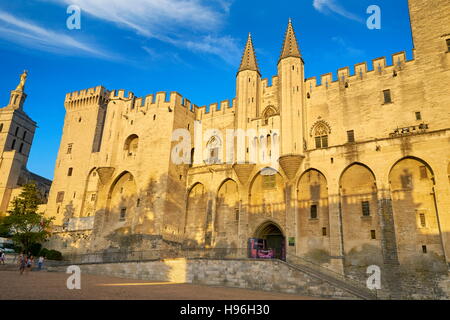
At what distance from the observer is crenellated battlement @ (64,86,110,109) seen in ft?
139

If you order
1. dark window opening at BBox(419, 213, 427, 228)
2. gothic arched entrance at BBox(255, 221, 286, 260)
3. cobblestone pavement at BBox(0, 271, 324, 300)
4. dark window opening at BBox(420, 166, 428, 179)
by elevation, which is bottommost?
cobblestone pavement at BBox(0, 271, 324, 300)

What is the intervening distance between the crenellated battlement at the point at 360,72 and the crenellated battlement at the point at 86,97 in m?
26.7

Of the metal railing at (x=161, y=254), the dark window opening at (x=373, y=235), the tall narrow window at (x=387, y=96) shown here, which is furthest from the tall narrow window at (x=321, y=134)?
the metal railing at (x=161, y=254)

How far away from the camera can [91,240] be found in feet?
98.3

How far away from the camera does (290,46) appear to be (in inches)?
1089

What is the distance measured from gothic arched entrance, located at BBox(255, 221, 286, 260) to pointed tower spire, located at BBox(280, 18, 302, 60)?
13.2 m

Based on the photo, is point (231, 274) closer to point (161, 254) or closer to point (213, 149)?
point (161, 254)

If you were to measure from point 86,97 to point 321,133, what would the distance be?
1199 inches

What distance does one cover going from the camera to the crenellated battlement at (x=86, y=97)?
139 ft

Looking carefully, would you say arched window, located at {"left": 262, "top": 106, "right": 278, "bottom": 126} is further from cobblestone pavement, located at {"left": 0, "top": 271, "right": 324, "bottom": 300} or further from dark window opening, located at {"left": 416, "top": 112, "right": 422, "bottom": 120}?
cobblestone pavement, located at {"left": 0, "top": 271, "right": 324, "bottom": 300}

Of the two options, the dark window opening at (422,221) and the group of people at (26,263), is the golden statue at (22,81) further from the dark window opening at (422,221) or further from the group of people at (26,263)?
the dark window opening at (422,221)

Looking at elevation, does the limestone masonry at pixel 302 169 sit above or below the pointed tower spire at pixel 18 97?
below

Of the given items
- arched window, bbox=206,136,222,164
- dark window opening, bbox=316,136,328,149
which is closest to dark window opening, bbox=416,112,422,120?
dark window opening, bbox=316,136,328,149

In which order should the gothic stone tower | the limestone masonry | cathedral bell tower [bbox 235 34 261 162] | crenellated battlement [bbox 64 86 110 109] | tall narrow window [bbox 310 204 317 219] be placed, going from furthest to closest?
the gothic stone tower, crenellated battlement [bbox 64 86 110 109], cathedral bell tower [bbox 235 34 261 162], tall narrow window [bbox 310 204 317 219], the limestone masonry
